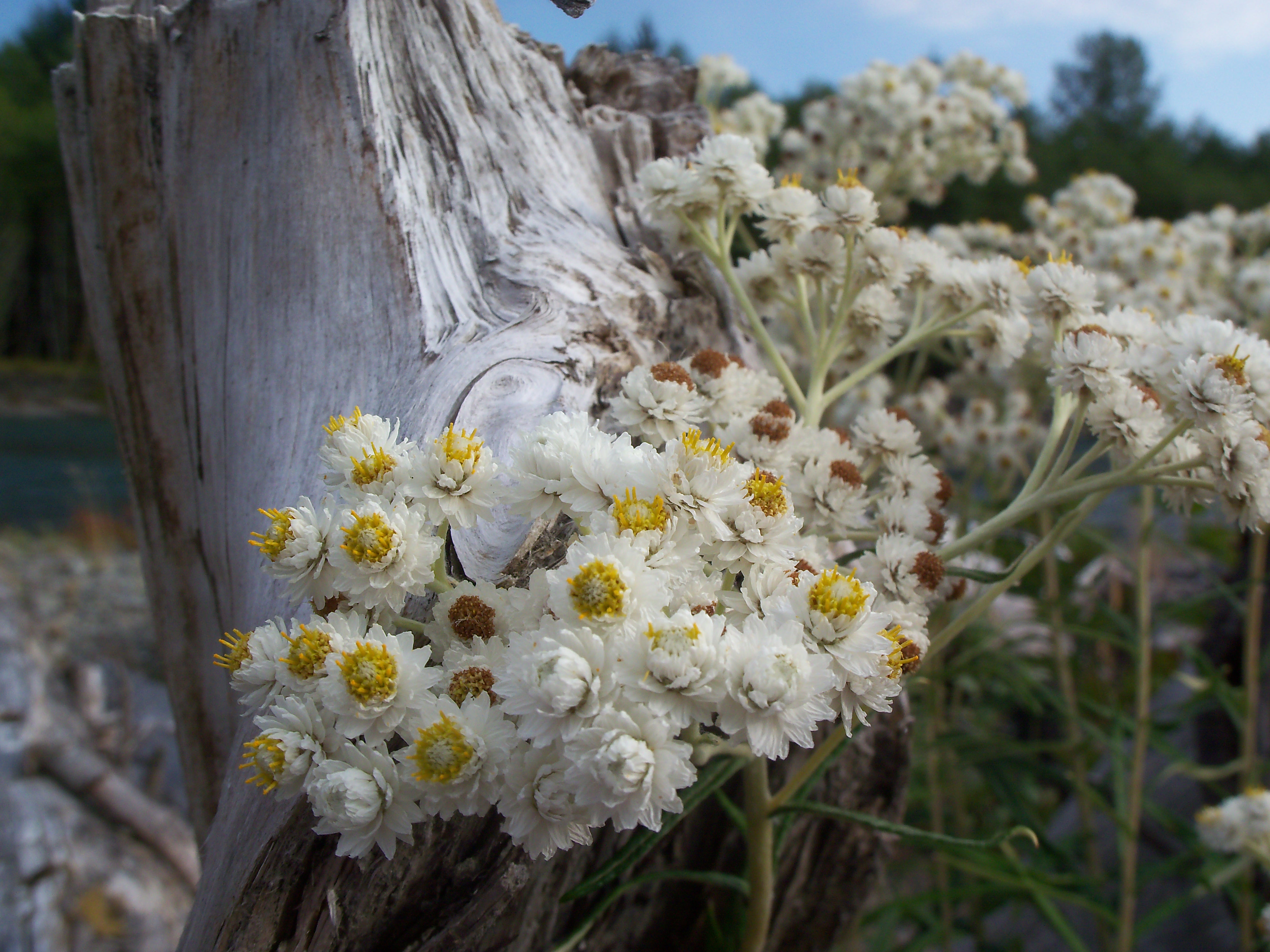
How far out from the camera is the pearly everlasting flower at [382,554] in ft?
2.01

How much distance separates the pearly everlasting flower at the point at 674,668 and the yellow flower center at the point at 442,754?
13cm

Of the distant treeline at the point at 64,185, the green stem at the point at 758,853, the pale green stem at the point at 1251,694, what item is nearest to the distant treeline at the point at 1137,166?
the distant treeline at the point at 64,185

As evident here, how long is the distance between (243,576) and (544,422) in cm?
60

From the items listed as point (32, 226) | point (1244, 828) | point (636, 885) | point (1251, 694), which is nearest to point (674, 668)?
point (636, 885)

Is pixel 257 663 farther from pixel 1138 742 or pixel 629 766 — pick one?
pixel 1138 742

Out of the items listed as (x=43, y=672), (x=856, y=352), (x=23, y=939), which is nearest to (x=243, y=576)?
(x=856, y=352)

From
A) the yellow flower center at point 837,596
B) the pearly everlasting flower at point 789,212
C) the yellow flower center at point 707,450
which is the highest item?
the pearly everlasting flower at point 789,212

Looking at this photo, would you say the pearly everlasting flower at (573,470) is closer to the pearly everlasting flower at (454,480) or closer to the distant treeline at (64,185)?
the pearly everlasting flower at (454,480)

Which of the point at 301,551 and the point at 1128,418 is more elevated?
the point at 1128,418

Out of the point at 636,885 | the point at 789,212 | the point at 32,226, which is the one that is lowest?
the point at 32,226

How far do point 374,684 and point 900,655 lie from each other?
1.39 ft

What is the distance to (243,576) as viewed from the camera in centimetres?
106

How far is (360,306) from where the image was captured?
3.42 feet

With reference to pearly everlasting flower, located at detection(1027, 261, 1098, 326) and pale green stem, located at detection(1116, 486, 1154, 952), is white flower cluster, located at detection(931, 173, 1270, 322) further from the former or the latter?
pearly everlasting flower, located at detection(1027, 261, 1098, 326)
